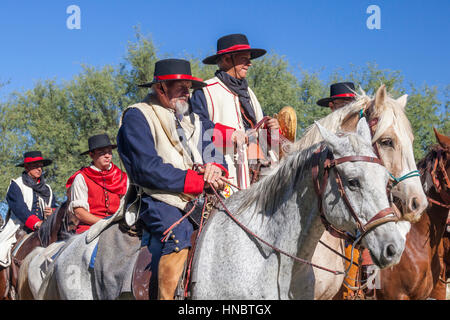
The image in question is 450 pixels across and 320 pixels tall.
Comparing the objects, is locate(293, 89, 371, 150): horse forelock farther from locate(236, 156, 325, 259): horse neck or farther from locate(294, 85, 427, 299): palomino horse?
locate(236, 156, 325, 259): horse neck

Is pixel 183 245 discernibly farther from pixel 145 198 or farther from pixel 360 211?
pixel 360 211

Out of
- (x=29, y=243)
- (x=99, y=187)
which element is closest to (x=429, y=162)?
(x=99, y=187)

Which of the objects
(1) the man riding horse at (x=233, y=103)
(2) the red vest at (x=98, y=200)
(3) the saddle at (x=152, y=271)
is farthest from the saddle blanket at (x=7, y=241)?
(3) the saddle at (x=152, y=271)

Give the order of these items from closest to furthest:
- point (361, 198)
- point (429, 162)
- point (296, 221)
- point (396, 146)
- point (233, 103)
→ point (361, 198)
point (296, 221)
point (396, 146)
point (233, 103)
point (429, 162)

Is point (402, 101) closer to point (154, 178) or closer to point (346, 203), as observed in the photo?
point (346, 203)

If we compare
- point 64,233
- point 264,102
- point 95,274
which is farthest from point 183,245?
point 264,102

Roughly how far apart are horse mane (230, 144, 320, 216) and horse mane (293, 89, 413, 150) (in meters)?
0.74

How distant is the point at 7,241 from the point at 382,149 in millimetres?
Result: 7315

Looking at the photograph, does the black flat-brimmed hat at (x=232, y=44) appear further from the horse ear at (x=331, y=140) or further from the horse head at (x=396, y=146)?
the horse ear at (x=331, y=140)

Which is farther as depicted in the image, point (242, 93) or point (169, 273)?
point (242, 93)

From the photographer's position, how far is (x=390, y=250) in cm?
341

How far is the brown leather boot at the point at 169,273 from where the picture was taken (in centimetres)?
412

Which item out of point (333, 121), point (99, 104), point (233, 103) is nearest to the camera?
point (333, 121)

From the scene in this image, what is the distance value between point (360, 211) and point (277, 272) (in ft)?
2.69
